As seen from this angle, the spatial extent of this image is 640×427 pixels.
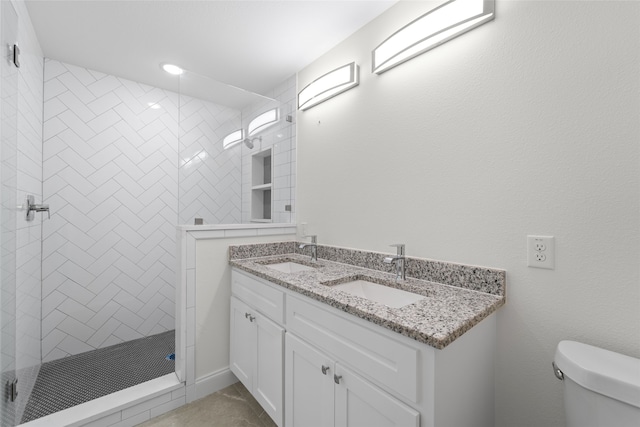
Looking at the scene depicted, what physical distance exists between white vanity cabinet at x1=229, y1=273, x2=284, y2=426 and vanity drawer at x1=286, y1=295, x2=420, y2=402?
20 centimetres

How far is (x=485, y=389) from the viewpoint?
108cm

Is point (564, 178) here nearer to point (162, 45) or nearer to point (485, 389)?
point (485, 389)

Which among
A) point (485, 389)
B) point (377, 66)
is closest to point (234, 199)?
point (377, 66)

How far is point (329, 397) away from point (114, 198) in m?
2.41

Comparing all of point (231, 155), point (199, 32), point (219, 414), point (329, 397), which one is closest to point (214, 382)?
point (219, 414)

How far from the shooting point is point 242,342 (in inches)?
68.4

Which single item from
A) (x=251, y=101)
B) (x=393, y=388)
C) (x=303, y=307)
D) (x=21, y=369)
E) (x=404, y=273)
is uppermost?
(x=251, y=101)

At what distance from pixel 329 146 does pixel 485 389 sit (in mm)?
1553

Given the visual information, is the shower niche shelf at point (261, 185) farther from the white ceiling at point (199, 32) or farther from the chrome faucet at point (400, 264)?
the chrome faucet at point (400, 264)

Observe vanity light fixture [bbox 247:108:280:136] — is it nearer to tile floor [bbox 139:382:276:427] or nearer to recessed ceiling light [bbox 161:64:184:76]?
recessed ceiling light [bbox 161:64:184:76]

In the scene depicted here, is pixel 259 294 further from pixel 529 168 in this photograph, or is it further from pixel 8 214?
pixel 529 168

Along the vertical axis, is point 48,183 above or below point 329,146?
below

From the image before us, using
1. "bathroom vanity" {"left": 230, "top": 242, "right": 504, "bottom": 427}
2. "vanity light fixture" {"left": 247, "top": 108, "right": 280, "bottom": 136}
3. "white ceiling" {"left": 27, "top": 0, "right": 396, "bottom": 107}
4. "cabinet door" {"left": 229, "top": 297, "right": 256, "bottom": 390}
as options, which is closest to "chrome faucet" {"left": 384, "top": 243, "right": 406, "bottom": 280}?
"bathroom vanity" {"left": 230, "top": 242, "right": 504, "bottom": 427}

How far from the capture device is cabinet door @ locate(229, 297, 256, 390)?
163 centimetres
